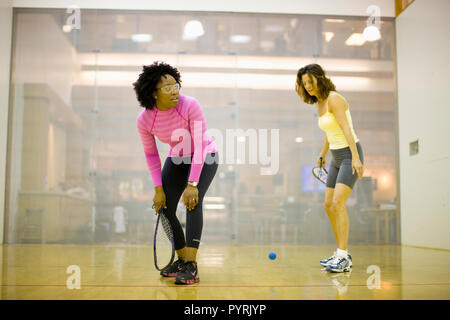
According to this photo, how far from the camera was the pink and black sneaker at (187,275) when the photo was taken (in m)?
2.08

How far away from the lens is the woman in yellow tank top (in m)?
2.65

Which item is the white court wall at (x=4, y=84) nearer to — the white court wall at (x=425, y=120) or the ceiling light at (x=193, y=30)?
the ceiling light at (x=193, y=30)

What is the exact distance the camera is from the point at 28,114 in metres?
5.27

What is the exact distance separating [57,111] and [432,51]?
4370 mm

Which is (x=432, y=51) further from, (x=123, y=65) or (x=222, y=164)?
(x=123, y=65)

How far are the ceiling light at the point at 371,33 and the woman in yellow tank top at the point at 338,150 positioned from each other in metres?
3.19

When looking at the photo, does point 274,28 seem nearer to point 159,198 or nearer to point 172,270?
point 159,198

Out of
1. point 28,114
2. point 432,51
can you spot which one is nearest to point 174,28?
point 28,114

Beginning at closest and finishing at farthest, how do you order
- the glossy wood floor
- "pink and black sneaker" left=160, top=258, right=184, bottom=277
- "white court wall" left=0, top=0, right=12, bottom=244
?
the glossy wood floor
"pink and black sneaker" left=160, top=258, right=184, bottom=277
"white court wall" left=0, top=0, right=12, bottom=244

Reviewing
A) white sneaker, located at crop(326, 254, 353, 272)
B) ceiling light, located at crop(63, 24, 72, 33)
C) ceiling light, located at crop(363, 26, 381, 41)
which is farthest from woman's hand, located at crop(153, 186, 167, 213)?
ceiling light, located at crop(363, 26, 381, 41)

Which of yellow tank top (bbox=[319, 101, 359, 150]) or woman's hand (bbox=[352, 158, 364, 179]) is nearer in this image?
woman's hand (bbox=[352, 158, 364, 179])

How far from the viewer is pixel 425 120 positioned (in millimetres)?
4836

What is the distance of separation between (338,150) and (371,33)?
3420 mm

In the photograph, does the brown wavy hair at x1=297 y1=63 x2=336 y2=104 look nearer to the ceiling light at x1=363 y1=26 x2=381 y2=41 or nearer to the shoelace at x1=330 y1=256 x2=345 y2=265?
the shoelace at x1=330 y1=256 x2=345 y2=265
